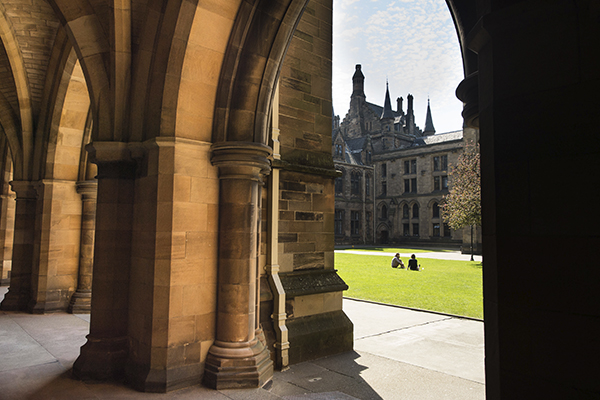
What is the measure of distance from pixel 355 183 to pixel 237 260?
141ft

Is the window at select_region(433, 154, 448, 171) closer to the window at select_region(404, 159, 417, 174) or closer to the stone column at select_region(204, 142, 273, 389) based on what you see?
the window at select_region(404, 159, 417, 174)

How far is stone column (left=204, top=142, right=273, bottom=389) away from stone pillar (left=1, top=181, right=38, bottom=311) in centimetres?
533

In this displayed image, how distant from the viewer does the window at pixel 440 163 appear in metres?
42.5

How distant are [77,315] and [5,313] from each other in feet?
4.38

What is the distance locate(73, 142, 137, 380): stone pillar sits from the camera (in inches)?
164

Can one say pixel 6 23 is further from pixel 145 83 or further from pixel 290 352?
pixel 290 352

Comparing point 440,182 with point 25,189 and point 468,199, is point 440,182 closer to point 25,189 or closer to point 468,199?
point 468,199

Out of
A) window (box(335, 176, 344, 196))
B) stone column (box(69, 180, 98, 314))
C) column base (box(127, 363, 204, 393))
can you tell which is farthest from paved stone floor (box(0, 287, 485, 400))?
window (box(335, 176, 344, 196))

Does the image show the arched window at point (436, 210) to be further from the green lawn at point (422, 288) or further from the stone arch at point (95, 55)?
the stone arch at point (95, 55)

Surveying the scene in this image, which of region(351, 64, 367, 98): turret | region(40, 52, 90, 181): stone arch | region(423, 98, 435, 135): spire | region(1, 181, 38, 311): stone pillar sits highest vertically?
region(351, 64, 367, 98): turret

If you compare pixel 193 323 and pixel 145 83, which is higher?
pixel 145 83

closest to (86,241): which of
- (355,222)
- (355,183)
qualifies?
(355,222)

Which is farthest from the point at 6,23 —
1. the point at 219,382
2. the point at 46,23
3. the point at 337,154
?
the point at 337,154

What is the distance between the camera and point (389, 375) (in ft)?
17.7
